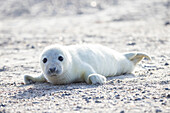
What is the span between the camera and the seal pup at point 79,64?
450 cm

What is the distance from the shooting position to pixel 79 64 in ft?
15.7

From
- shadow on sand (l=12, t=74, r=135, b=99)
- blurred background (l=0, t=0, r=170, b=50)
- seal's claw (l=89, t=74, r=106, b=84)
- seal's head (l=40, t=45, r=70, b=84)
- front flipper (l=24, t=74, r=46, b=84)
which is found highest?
blurred background (l=0, t=0, r=170, b=50)

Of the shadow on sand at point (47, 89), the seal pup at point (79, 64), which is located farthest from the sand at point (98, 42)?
the seal pup at point (79, 64)

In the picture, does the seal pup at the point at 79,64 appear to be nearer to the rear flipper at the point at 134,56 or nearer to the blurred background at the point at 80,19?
the rear flipper at the point at 134,56

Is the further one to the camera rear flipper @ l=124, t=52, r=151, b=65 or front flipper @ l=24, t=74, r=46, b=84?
rear flipper @ l=124, t=52, r=151, b=65

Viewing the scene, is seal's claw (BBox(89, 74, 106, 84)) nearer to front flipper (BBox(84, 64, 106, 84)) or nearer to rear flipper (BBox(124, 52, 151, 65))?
front flipper (BBox(84, 64, 106, 84))

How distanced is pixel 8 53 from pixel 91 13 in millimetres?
10445

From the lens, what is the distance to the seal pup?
4.50m

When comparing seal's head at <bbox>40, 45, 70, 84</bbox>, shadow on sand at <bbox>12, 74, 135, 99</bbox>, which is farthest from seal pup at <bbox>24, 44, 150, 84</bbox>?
shadow on sand at <bbox>12, 74, 135, 99</bbox>

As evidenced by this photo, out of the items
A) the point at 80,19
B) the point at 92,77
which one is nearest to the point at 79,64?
the point at 92,77

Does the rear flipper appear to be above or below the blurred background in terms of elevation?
below

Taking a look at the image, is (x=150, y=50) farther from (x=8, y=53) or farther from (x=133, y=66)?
(x=8, y=53)

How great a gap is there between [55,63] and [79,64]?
454 millimetres

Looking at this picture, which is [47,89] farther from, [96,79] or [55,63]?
[96,79]
